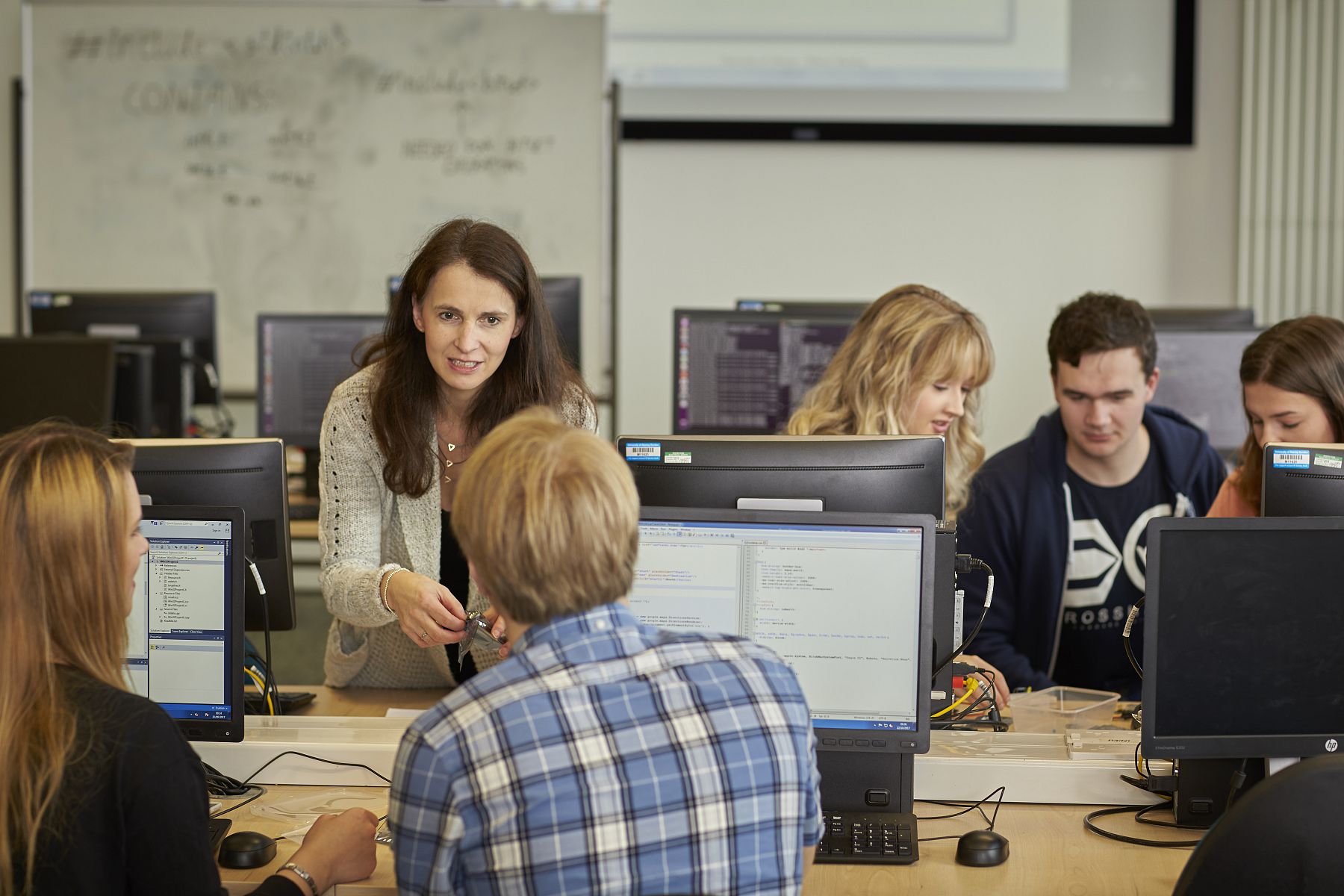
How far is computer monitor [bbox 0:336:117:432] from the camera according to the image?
297 centimetres

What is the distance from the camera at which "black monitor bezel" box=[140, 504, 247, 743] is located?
155cm

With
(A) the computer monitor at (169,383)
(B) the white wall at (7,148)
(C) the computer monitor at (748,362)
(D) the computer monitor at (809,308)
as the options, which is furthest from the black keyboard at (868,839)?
(B) the white wall at (7,148)

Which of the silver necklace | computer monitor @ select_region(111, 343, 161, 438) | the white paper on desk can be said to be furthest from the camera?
computer monitor @ select_region(111, 343, 161, 438)

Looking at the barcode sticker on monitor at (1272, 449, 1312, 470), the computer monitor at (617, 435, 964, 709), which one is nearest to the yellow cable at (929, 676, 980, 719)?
the computer monitor at (617, 435, 964, 709)

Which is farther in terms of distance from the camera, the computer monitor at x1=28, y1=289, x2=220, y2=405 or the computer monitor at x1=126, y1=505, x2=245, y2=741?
the computer monitor at x1=28, y1=289, x2=220, y2=405

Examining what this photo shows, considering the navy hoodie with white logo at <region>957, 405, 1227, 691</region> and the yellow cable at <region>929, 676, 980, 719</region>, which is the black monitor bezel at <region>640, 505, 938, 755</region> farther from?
the navy hoodie with white logo at <region>957, 405, 1227, 691</region>

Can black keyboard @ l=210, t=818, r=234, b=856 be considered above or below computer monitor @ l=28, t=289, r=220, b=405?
below

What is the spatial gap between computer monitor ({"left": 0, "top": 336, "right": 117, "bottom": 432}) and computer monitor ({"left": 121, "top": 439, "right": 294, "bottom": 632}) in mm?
Answer: 1247

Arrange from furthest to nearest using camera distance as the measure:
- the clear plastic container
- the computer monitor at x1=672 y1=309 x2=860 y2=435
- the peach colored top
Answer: the computer monitor at x1=672 y1=309 x2=860 y2=435
the peach colored top
the clear plastic container

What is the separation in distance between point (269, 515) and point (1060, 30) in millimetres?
3750

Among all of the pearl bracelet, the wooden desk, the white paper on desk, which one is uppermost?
the pearl bracelet

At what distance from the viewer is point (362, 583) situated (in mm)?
1874

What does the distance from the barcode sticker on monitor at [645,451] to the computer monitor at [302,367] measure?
210 cm

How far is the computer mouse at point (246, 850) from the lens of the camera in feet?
4.83
